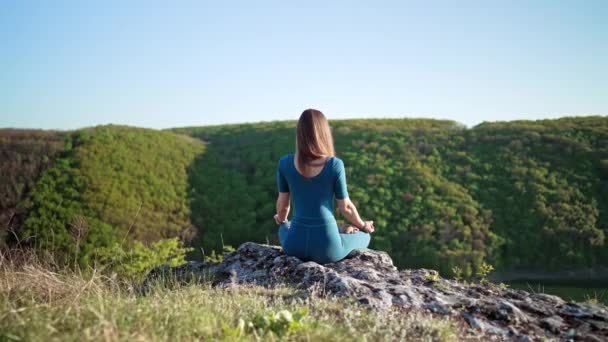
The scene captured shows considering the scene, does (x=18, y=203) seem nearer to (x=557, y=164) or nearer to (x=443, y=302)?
(x=443, y=302)

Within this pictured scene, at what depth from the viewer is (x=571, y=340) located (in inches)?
159

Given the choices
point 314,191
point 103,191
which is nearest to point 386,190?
point 103,191

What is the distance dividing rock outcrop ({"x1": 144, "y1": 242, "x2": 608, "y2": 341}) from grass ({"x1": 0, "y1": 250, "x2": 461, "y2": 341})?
0.31 m

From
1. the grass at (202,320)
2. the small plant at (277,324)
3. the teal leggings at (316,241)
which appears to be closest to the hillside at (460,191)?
the teal leggings at (316,241)

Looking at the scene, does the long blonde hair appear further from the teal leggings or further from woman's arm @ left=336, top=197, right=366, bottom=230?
the teal leggings

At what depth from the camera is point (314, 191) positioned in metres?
5.77

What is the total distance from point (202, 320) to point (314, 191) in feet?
8.32

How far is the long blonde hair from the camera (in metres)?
5.51

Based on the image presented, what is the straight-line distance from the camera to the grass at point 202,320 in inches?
135

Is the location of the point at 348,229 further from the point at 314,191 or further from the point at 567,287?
the point at 567,287

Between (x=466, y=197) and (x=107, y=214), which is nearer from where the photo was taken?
(x=107, y=214)

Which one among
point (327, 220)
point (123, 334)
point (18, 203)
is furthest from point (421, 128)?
point (123, 334)

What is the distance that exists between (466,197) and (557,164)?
726 centimetres

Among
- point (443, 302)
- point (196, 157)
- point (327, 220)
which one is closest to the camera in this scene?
point (443, 302)
